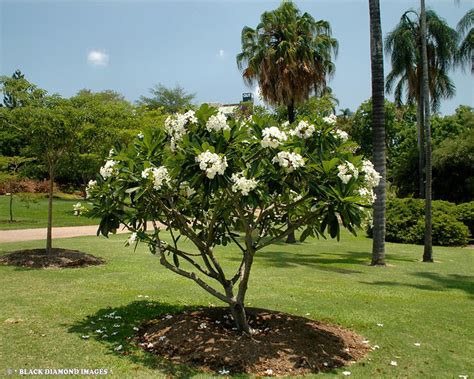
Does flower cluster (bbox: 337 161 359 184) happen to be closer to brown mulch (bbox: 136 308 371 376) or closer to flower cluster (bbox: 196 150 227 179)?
flower cluster (bbox: 196 150 227 179)

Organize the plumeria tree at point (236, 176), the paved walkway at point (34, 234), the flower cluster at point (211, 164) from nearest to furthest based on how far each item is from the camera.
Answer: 1. the flower cluster at point (211, 164)
2. the plumeria tree at point (236, 176)
3. the paved walkway at point (34, 234)

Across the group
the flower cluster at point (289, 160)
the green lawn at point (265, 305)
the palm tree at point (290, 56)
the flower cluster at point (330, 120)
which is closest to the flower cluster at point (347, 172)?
the flower cluster at point (289, 160)

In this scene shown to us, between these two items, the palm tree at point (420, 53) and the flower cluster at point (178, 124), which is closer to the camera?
the flower cluster at point (178, 124)

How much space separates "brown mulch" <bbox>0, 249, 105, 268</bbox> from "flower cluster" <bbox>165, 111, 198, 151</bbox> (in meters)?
7.06

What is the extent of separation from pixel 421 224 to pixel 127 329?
19.2 metres

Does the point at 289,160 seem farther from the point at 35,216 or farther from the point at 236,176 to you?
the point at 35,216

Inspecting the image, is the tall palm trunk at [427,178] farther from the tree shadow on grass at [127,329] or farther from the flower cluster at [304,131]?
the flower cluster at [304,131]

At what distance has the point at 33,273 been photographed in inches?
399

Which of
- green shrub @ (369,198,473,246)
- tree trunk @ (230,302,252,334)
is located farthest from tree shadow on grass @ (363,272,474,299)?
green shrub @ (369,198,473,246)

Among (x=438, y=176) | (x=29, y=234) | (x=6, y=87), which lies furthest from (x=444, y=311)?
(x=438, y=176)

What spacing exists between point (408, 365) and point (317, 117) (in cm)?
290

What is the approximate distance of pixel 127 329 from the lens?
6086mm

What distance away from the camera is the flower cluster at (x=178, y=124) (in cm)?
507

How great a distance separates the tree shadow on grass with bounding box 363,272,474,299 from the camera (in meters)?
10.8
